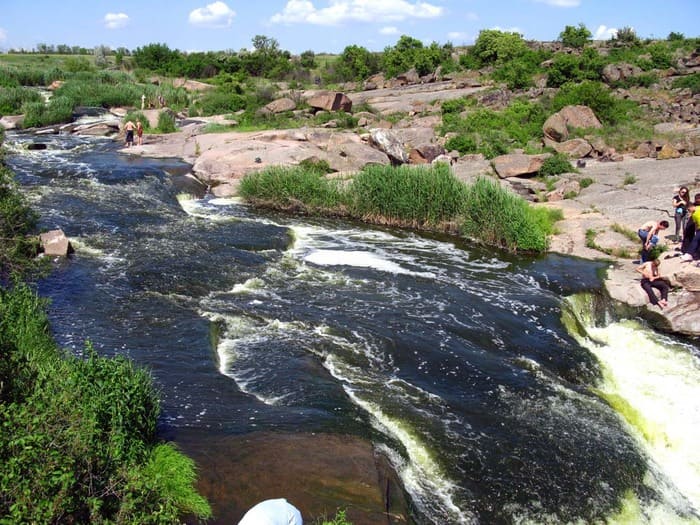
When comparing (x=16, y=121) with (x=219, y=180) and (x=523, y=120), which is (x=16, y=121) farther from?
(x=523, y=120)

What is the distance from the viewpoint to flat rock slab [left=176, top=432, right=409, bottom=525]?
7441 millimetres

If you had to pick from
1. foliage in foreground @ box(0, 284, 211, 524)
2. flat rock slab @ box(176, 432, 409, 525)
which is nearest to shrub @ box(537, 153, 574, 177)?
flat rock slab @ box(176, 432, 409, 525)

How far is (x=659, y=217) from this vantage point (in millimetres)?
21078

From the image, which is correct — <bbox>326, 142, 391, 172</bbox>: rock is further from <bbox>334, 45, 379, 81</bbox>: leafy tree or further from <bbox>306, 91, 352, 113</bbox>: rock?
<bbox>334, 45, 379, 81</bbox>: leafy tree

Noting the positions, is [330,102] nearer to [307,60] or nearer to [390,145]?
[390,145]

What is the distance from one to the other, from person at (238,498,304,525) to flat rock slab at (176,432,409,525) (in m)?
1.82

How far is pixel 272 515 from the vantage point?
207 inches

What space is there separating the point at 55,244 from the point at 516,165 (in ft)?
63.7

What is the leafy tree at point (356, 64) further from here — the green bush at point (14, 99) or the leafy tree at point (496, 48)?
the green bush at point (14, 99)

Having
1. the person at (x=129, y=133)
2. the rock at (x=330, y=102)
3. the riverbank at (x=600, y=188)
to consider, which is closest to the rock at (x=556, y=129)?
the riverbank at (x=600, y=188)

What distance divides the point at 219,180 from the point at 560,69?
30565mm

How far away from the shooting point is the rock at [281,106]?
41031 mm

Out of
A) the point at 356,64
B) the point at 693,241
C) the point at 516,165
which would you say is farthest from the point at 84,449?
the point at 356,64

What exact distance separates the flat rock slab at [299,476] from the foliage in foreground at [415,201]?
43.1ft
